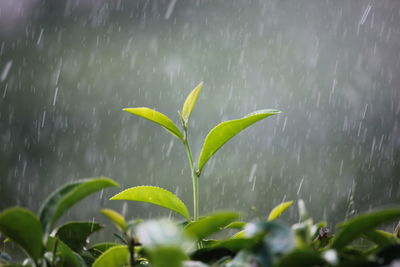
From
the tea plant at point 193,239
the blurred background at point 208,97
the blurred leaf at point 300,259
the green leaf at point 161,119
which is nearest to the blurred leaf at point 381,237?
the tea plant at point 193,239

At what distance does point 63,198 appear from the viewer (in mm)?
351

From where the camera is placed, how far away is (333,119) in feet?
25.2

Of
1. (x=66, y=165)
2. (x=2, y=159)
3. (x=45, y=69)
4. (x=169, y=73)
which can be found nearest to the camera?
(x=2, y=159)

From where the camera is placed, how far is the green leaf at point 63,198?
350 mm

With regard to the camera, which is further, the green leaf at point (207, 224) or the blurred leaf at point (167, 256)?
the green leaf at point (207, 224)

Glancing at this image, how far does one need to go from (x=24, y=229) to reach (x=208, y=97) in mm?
6974

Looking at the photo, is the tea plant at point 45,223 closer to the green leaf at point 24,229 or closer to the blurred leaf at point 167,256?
the green leaf at point 24,229

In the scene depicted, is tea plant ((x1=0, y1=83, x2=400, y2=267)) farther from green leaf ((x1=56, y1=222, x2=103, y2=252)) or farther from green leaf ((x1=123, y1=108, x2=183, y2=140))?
green leaf ((x1=123, y1=108, x2=183, y2=140))

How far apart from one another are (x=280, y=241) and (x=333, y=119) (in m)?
7.76

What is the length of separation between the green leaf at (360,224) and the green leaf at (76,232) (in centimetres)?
25

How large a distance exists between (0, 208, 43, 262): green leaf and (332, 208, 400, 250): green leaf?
239 millimetres

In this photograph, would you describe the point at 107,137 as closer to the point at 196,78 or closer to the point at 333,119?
the point at 196,78

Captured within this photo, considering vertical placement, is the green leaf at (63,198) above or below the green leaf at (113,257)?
above

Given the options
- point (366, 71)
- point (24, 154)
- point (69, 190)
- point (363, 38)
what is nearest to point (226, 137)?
point (69, 190)
